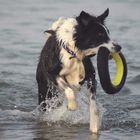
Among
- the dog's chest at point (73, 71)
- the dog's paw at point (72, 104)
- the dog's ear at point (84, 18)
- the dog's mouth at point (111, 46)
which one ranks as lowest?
the dog's paw at point (72, 104)

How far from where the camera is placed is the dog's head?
28.3ft

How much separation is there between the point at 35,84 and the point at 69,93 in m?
3.32

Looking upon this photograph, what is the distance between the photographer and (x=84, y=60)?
29.7 feet

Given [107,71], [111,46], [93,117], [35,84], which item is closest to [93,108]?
[93,117]

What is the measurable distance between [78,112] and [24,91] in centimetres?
209

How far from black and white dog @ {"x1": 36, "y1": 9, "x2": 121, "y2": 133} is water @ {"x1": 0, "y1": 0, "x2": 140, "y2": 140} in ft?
1.37

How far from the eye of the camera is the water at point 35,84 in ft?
30.7

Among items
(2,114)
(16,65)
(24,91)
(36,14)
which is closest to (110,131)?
(2,114)

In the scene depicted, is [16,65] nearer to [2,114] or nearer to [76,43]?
[2,114]

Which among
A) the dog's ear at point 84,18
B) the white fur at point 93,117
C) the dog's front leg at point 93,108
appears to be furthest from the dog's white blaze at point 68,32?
the white fur at point 93,117

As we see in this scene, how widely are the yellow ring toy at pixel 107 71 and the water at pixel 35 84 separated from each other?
529 millimetres

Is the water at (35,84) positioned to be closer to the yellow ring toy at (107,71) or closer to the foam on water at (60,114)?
the foam on water at (60,114)

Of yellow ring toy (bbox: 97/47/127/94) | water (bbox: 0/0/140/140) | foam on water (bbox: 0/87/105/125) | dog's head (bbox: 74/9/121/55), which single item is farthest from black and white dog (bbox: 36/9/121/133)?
foam on water (bbox: 0/87/105/125)

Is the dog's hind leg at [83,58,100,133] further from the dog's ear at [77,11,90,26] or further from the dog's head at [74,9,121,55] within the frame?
the dog's ear at [77,11,90,26]
